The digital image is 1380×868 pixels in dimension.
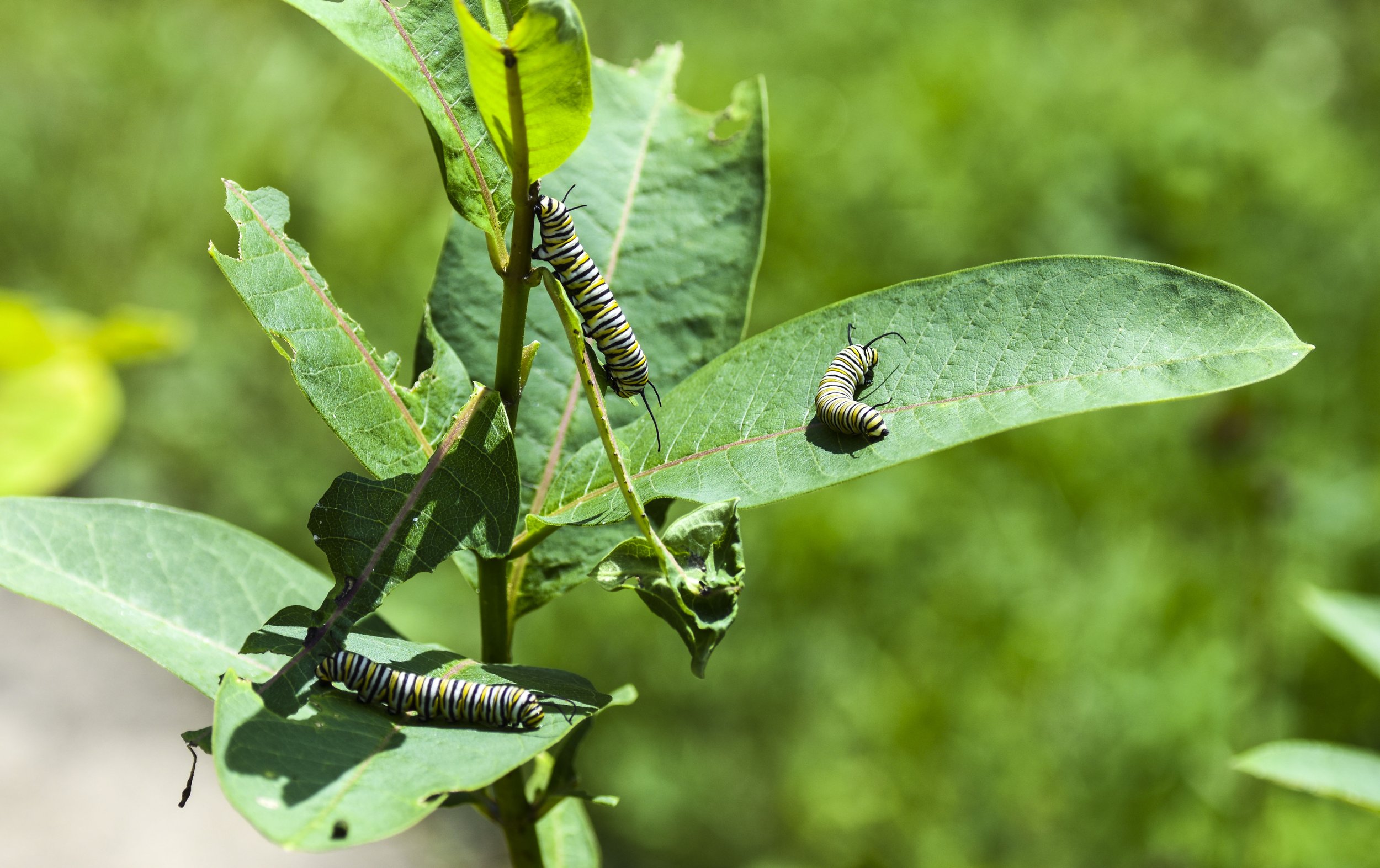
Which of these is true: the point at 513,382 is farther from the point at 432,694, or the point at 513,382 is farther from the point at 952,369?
the point at 952,369

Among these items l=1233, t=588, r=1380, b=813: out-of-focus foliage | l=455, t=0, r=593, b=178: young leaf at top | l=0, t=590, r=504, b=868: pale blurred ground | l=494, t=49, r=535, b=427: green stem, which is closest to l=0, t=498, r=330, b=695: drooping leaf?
l=494, t=49, r=535, b=427: green stem

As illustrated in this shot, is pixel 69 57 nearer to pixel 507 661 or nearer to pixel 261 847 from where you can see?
pixel 261 847

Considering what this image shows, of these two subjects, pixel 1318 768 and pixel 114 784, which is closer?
pixel 1318 768

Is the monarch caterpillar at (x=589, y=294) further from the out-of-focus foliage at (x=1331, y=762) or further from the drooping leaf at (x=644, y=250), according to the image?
the out-of-focus foliage at (x=1331, y=762)

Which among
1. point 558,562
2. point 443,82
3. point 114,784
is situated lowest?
point 114,784

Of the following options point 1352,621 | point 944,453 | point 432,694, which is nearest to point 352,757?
point 432,694

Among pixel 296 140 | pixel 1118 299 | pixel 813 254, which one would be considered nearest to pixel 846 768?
pixel 813 254

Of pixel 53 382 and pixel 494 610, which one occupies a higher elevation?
pixel 53 382

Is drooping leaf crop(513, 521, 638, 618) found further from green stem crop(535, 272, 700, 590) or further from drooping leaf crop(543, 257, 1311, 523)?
green stem crop(535, 272, 700, 590)
